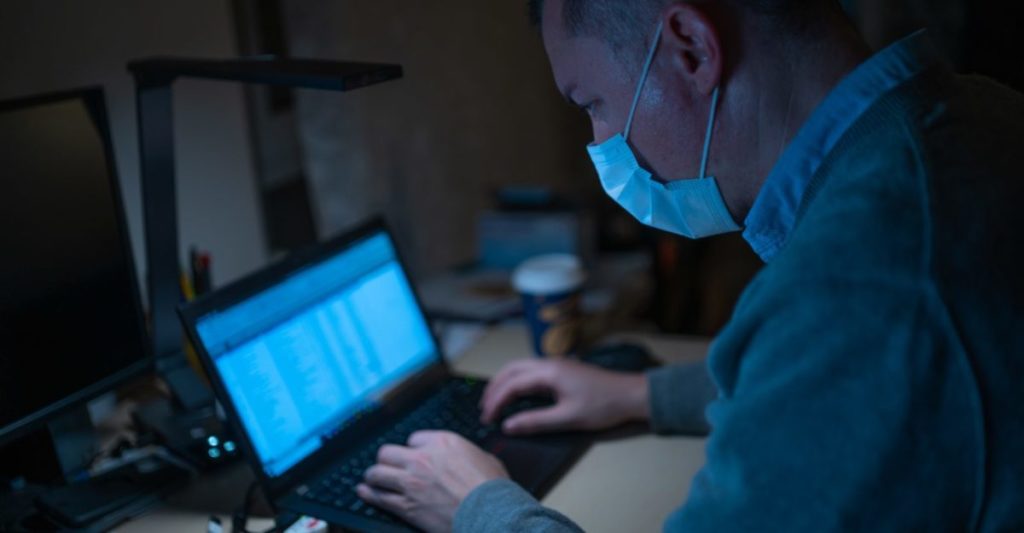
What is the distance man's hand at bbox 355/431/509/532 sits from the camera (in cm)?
103

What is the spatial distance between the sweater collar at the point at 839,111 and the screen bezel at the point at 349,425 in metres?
0.64

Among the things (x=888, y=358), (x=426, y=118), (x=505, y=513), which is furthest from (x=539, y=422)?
(x=426, y=118)

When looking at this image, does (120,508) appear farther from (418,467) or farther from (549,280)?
(549,280)

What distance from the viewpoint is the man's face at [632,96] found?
831 millimetres

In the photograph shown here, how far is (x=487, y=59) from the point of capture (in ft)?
7.86

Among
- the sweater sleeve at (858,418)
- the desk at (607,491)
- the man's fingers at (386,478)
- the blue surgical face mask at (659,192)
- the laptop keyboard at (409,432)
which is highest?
the blue surgical face mask at (659,192)

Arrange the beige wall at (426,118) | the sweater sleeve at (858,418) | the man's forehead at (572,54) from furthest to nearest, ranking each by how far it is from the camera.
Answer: the beige wall at (426,118) → the man's forehead at (572,54) → the sweater sleeve at (858,418)

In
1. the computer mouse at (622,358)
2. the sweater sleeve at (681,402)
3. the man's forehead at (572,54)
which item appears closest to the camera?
the man's forehead at (572,54)

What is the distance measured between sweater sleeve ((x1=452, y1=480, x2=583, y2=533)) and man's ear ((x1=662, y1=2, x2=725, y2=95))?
1.43 ft

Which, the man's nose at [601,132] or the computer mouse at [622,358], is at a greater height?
the man's nose at [601,132]

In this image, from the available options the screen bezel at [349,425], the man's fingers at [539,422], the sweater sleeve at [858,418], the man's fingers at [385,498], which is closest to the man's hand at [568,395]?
the man's fingers at [539,422]

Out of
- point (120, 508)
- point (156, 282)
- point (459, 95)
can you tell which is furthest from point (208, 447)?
point (459, 95)

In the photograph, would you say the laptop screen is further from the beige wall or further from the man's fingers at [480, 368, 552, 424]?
the beige wall

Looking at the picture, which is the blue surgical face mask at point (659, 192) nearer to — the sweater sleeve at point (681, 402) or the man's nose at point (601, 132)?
the man's nose at point (601, 132)
